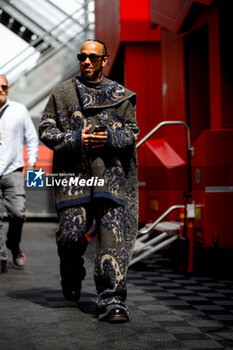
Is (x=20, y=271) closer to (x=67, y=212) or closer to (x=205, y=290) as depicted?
(x=205, y=290)

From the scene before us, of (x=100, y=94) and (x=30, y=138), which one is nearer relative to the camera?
(x=100, y=94)

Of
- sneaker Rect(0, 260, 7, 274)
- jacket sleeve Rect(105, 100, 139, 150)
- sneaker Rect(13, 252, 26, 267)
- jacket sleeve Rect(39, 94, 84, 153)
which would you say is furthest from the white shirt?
jacket sleeve Rect(105, 100, 139, 150)

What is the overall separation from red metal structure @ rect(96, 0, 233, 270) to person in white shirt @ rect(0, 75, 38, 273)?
163 centimetres

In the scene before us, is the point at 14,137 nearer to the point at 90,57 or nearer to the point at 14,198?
the point at 14,198

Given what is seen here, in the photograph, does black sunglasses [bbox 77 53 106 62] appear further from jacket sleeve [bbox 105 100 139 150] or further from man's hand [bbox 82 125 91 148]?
man's hand [bbox 82 125 91 148]

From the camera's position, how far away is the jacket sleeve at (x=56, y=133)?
406 centimetres

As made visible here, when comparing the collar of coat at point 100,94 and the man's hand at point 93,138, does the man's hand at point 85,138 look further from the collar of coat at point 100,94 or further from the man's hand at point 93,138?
the collar of coat at point 100,94

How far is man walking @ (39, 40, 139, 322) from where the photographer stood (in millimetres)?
4059

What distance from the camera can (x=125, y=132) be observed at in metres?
4.18

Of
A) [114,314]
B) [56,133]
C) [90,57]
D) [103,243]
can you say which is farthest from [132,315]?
[90,57]

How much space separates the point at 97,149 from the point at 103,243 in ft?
1.87

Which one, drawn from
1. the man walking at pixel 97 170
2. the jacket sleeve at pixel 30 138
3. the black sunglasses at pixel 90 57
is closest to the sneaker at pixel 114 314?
the man walking at pixel 97 170

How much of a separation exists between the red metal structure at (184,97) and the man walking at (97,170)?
2.03 metres

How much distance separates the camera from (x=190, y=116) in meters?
7.52
